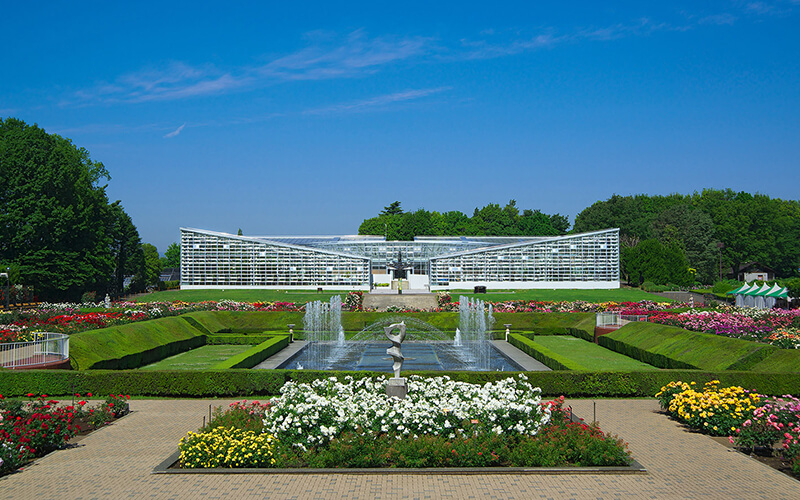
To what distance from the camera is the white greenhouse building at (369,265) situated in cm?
6162

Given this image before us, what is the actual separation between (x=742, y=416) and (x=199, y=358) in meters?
18.8

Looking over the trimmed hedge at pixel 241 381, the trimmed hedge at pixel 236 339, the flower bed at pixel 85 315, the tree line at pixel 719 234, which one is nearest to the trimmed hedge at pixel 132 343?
the trimmed hedge at pixel 236 339

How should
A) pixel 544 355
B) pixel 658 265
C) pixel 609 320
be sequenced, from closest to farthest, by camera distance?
pixel 544 355 < pixel 609 320 < pixel 658 265

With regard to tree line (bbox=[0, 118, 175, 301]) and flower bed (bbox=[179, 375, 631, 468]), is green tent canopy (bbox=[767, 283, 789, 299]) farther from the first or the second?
tree line (bbox=[0, 118, 175, 301])

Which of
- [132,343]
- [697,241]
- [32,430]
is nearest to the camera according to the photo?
[32,430]

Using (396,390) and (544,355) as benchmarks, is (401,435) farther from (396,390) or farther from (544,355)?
(544,355)

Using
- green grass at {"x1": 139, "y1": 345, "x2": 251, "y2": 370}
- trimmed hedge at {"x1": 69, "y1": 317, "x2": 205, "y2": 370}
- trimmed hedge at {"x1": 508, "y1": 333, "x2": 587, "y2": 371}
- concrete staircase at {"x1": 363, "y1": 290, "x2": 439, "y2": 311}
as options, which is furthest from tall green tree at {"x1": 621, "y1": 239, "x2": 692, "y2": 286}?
trimmed hedge at {"x1": 69, "y1": 317, "x2": 205, "y2": 370}

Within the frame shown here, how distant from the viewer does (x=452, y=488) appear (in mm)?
9422

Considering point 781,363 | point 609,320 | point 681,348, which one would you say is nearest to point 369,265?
point 609,320

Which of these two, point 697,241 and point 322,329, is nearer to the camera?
point 322,329

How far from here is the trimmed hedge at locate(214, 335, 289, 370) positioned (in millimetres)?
19594

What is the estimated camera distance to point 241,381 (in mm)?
16766

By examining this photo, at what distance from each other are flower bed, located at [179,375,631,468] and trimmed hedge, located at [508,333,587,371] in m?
7.30

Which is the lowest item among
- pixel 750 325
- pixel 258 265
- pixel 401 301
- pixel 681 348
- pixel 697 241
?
pixel 681 348
